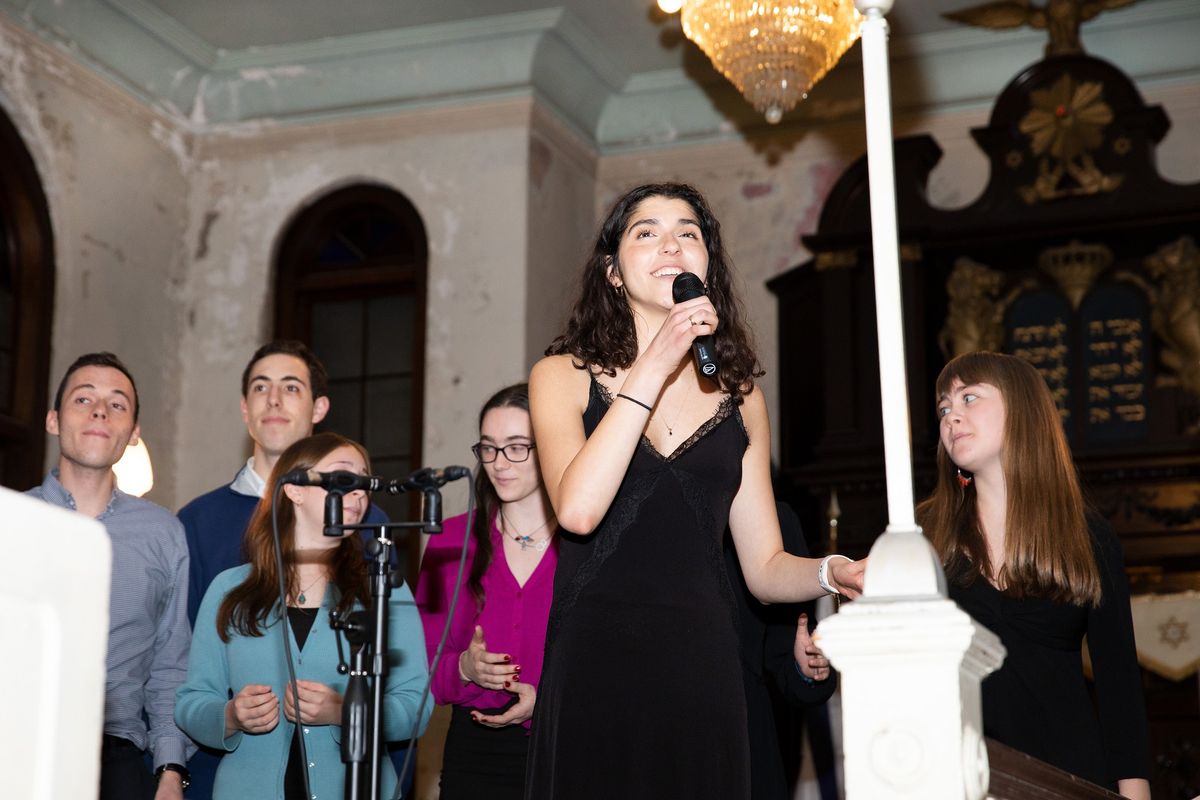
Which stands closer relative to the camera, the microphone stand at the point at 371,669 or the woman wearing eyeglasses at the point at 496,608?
the microphone stand at the point at 371,669

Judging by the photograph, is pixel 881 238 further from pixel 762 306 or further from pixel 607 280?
pixel 762 306

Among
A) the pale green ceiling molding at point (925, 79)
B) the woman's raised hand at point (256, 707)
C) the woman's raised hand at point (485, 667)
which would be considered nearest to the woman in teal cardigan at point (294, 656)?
the woman's raised hand at point (256, 707)

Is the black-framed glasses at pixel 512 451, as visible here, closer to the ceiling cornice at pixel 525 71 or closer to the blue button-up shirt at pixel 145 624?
the blue button-up shirt at pixel 145 624

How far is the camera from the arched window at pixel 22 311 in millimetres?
6297

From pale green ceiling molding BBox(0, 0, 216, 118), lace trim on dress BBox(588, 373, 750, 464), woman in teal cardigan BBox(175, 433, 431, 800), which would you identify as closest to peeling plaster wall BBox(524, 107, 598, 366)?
pale green ceiling molding BBox(0, 0, 216, 118)

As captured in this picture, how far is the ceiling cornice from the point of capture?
269 inches

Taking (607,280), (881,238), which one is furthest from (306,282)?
(881,238)

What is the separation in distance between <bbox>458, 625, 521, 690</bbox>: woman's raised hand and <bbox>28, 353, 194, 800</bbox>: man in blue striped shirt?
0.73 metres

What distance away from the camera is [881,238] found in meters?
2.06

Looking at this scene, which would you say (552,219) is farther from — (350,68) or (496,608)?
(496,608)

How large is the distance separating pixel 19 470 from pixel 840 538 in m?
3.39

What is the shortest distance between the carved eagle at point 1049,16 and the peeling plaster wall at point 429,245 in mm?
2063

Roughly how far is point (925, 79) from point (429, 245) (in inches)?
95.7

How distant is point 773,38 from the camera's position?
5.49 metres
